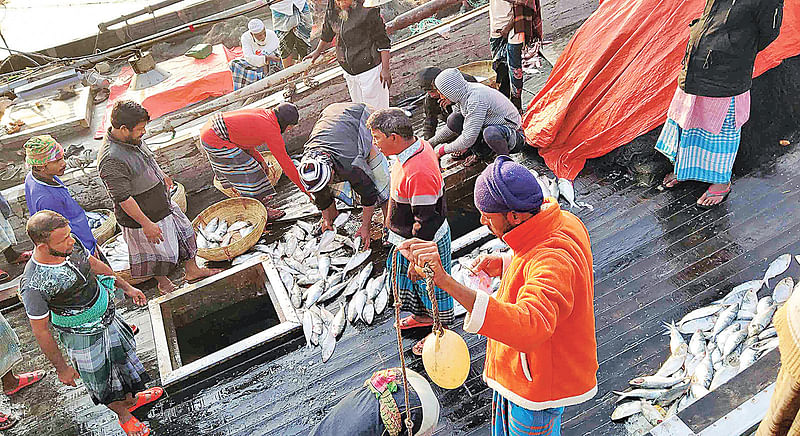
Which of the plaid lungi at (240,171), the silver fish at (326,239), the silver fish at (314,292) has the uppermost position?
the plaid lungi at (240,171)

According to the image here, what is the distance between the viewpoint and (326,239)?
5.30 metres

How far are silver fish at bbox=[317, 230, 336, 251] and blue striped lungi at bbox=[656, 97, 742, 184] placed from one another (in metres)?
3.15

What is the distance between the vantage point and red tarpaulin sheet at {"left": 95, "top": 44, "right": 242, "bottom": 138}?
7.99 metres

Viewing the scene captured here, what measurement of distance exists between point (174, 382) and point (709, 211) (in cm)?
451

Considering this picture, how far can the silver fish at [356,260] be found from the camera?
4957mm

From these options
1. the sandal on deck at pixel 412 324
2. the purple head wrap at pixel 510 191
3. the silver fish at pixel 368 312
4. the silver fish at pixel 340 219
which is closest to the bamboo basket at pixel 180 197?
the silver fish at pixel 340 219

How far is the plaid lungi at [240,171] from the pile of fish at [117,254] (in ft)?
3.61

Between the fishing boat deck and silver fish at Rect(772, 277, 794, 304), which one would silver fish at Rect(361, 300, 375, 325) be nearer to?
the fishing boat deck

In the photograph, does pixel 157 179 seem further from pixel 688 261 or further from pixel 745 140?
pixel 745 140

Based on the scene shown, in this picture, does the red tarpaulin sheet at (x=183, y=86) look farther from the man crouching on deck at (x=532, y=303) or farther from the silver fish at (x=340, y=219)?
the man crouching on deck at (x=532, y=303)

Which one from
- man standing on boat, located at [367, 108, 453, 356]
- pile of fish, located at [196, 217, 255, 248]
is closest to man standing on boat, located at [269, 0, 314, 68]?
pile of fish, located at [196, 217, 255, 248]

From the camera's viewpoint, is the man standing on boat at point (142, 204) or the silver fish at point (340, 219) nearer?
the man standing on boat at point (142, 204)

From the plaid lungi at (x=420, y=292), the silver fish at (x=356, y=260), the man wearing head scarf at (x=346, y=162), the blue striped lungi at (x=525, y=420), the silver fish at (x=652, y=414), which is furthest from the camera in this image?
the silver fish at (x=356, y=260)

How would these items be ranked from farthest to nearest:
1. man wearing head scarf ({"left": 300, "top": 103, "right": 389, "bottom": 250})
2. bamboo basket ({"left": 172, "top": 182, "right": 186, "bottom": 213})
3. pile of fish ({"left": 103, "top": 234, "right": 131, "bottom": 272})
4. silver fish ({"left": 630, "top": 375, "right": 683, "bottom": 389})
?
bamboo basket ({"left": 172, "top": 182, "right": 186, "bottom": 213}), pile of fish ({"left": 103, "top": 234, "right": 131, "bottom": 272}), man wearing head scarf ({"left": 300, "top": 103, "right": 389, "bottom": 250}), silver fish ({"left": 630, "top": 375, "right": 683, "bottom": 389})
